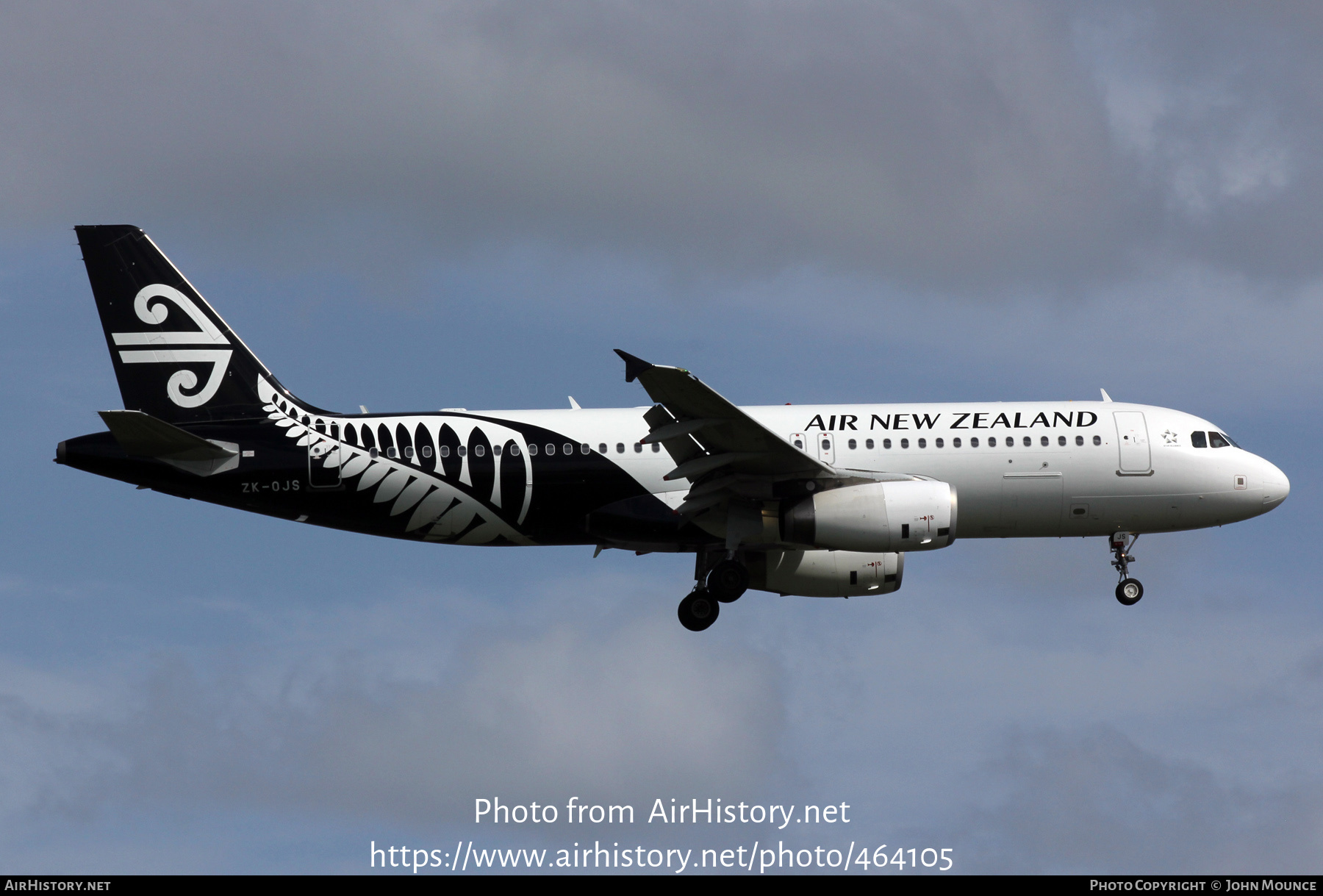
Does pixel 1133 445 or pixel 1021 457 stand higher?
pixel 1133 445

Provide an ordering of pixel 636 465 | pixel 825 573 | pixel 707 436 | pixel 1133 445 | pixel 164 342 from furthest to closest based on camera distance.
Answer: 1. pixel 825 573
2. pixel 164 342
3. pixel 1133 445
4. pixel 636 465
5. pixel 707 436

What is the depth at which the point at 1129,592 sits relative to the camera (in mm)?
42688

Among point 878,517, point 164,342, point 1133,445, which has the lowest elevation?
point 878,517

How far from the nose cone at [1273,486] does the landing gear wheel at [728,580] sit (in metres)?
14.1

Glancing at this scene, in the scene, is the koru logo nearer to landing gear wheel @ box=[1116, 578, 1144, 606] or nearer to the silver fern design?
the silver fern design

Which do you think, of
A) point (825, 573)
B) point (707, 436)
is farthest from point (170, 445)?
point (825, 573)

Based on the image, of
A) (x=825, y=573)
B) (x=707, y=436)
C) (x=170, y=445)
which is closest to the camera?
(x=707, y=436)

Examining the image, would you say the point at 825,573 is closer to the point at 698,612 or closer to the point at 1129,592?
the point at 698,612

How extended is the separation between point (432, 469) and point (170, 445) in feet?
21.0

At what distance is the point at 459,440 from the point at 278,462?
4571 mm

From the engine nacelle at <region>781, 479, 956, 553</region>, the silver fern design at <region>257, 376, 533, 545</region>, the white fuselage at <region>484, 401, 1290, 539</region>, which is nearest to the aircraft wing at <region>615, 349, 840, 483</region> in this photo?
the engine nacelle at <region>781, 479, 956, 553</region>

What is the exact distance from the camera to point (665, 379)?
35594mm

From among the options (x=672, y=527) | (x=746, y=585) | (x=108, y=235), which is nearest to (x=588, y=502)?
(x=672, y=527)

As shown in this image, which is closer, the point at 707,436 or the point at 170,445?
the point at 707,436
